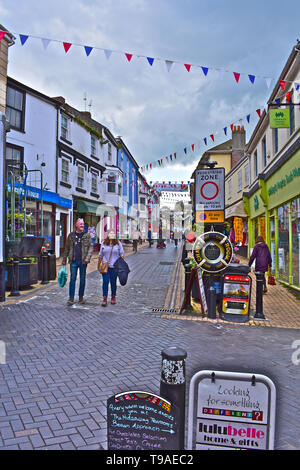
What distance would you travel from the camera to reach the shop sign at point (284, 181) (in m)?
10.1

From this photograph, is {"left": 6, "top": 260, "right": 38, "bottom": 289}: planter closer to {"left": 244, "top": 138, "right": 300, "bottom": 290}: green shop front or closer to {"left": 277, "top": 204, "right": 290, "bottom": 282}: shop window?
{"left": 244, "top": 138, "right": 300, "bottom": 290}: green shop front

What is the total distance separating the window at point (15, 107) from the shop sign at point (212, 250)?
12.6 m

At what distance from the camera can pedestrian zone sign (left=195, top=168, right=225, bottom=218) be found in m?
8.60

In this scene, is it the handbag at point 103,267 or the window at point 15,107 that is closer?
the handbag at point 103,267

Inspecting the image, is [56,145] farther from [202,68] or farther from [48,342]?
[48,342]

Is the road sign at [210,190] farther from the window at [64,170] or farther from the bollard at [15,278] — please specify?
the window at [64,170]

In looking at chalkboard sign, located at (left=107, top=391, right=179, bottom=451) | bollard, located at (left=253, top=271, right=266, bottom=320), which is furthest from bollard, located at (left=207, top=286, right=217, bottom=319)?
chalkboard sign, located at (left=107, top=391, right=179, bottom=451)

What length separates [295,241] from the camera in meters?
10.4

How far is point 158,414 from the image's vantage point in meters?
2.15

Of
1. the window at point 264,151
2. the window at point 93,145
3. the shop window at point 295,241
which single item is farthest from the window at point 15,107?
the shop window at point 295,241

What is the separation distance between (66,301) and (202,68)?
21.5 ft

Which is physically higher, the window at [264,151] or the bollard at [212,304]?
the window at [264,151]

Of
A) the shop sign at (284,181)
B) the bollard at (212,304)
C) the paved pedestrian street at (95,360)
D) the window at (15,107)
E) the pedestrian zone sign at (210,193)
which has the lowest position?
the paved pedestrian street at (95,360)

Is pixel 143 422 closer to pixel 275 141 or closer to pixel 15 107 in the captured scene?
pixel 275 141
